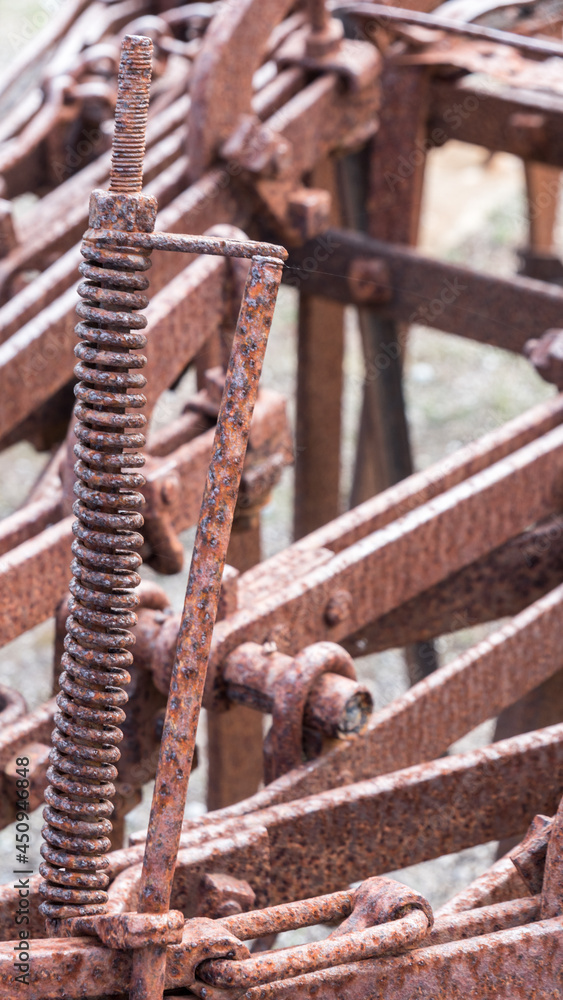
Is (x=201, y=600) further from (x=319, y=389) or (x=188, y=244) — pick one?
(x=319, y=389)

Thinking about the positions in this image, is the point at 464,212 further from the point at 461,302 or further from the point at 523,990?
the point at 523,990

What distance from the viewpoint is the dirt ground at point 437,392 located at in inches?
187

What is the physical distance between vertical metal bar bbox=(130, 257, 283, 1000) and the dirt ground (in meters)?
2.94

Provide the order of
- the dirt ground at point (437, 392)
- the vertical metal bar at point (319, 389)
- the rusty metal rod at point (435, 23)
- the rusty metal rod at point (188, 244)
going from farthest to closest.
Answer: the dirt ground at point (437, 392) < the vertical metal bar at point (319, 389) < the rusty metal rod at point (435, 23) < the rusty metal rod at point (188, 244)

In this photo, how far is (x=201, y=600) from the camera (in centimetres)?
129

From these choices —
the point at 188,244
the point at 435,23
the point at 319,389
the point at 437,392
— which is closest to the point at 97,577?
the point at 188,244

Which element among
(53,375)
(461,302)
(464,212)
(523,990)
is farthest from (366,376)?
(464,212)

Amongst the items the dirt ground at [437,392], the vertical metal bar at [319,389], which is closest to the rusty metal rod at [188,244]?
the vertical metal bar at [319,389]

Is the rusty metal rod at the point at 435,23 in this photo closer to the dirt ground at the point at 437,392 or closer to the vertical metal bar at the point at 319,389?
the vertical metal bar at the point at 319,389

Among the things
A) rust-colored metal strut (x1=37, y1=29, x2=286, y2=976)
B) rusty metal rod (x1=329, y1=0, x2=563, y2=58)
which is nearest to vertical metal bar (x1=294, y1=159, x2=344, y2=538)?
rusty metal rod (x1=329, y1=0, x2=563, y2=58)

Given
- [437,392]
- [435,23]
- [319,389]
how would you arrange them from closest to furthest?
1. [435,23]
2. [319,389]
3. [437,392]

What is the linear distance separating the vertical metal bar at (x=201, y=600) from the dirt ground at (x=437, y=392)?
2938 mm

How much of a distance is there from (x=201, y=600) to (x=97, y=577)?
0.11 m

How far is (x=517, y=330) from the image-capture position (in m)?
3.46
